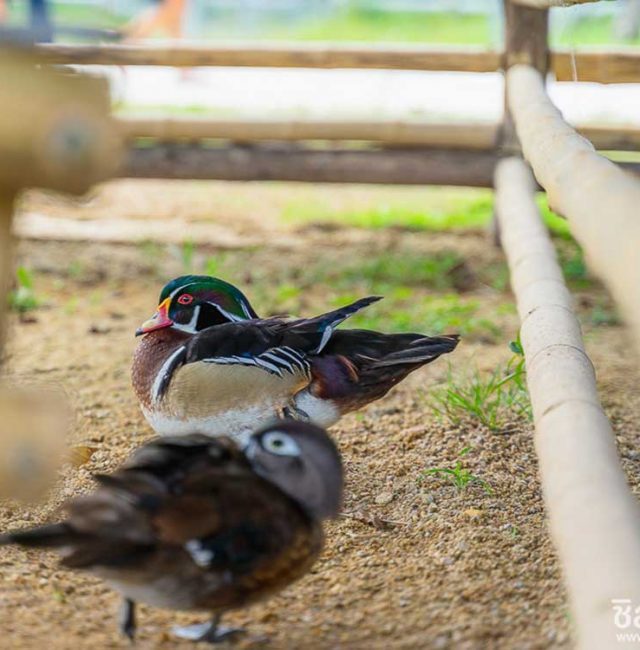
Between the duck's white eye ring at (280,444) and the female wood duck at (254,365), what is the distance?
3.14 ft

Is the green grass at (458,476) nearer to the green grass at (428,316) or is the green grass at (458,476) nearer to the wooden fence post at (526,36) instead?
the green grass at (428,316)

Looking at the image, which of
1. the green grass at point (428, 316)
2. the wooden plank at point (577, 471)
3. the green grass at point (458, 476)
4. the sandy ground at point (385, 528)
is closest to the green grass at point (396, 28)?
the green grass at point (428, 316)

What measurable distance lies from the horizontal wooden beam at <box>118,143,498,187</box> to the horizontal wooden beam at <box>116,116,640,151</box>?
0.07m

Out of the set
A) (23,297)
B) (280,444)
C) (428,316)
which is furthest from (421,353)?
(23,297)

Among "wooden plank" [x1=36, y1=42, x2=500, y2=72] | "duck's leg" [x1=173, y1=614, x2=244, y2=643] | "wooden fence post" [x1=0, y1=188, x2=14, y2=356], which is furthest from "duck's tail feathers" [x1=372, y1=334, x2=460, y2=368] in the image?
"wooden plank" [x1=36, y1=42, x2=500, y2=72]

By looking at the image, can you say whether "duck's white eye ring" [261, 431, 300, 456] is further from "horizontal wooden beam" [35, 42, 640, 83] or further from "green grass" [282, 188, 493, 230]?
"green grass" [282, 188, 493, 230]

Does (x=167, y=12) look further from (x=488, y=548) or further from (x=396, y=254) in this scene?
(x=488, y=548)

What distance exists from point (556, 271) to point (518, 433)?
0.57m

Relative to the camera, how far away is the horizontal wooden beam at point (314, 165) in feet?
22.6

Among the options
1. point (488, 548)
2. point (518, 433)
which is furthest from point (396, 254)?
point (488, 548)

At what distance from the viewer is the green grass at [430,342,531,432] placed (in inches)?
158

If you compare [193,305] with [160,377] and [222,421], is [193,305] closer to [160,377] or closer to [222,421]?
[160,377]

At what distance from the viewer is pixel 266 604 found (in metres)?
2.85

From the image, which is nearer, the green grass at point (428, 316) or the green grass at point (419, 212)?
the green grass at point (428, 316)
